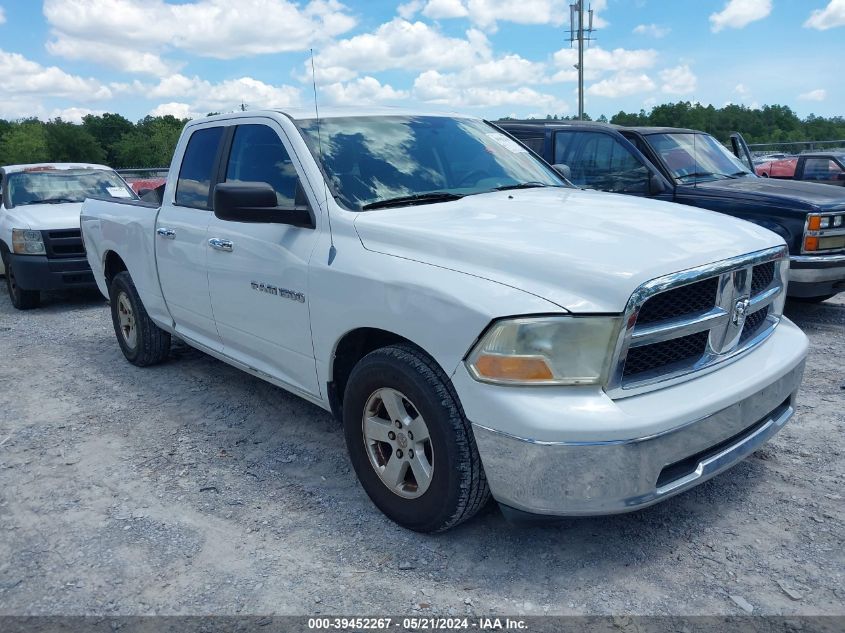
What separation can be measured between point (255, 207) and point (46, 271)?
6.28 meters

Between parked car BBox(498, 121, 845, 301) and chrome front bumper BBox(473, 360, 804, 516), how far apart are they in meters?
4.19

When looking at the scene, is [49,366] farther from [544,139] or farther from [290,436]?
[544,139]

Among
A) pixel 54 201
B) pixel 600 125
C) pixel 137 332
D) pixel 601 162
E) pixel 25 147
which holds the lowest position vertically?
pixel 137 332

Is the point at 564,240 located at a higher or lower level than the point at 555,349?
higher

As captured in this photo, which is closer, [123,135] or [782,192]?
[782,192]

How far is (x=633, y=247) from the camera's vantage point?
280 cm

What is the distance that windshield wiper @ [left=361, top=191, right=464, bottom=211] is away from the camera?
137 inches

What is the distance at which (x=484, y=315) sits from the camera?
2.59 metres

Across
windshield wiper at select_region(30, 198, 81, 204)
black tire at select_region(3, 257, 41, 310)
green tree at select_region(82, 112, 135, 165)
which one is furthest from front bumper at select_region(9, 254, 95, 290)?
green tree at select_region(82, 112, 135, 165)

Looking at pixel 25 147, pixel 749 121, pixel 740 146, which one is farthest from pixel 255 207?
pixel 25 147

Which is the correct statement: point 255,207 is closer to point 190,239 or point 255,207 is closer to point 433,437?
point 190,239

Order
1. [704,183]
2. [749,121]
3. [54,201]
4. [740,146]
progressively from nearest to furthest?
[704,183], [54,201], [740,146], [749,121]

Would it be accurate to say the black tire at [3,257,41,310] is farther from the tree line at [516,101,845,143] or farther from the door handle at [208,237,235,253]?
the tree line at [516,101,845,143]

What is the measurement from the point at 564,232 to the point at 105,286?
467 centimetres
